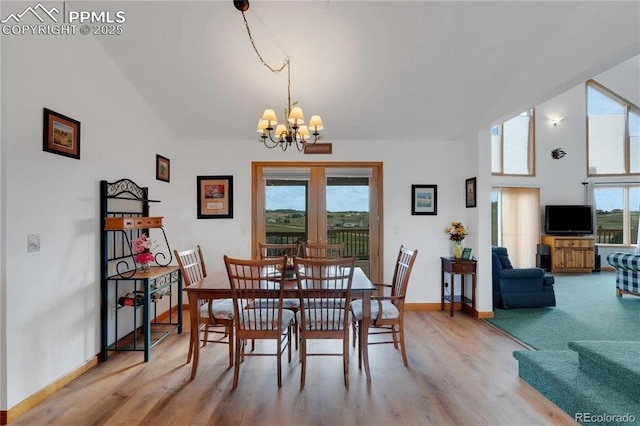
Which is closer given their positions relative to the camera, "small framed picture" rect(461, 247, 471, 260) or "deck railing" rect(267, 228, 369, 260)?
"small framed picture" rect(461, 247, 471, 260)

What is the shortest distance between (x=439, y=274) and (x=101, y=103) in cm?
452

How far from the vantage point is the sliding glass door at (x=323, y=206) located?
460 centimetres

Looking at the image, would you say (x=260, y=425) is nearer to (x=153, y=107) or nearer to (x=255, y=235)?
(x=255, y=235)

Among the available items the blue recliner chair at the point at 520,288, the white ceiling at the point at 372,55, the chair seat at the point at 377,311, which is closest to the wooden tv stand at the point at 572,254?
the blue recliner chair at the point at 520,288

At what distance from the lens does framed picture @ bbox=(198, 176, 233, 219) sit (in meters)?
4.50

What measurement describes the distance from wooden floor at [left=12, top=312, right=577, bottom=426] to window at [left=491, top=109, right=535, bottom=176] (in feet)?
18.3

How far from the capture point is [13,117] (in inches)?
82.2

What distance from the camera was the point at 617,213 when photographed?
7562 mm

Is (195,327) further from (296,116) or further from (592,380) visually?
(592,380)

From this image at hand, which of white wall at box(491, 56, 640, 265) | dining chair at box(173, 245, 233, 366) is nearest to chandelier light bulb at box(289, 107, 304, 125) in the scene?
dining chair at box(173, 245, 233, 366)

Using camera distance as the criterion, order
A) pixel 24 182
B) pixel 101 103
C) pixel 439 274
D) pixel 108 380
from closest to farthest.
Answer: pixel 24 182
pixel 108 380
pixel 101 103
pixel 439 274

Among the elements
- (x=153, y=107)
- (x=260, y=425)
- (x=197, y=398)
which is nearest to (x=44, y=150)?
(x=153, y=107)

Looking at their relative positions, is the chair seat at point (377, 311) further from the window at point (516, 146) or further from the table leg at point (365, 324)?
the window at point (516, 146)

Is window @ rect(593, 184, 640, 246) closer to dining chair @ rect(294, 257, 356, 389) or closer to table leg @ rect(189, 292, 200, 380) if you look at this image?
dining chair @ rect(294, 257, 356, 389)
